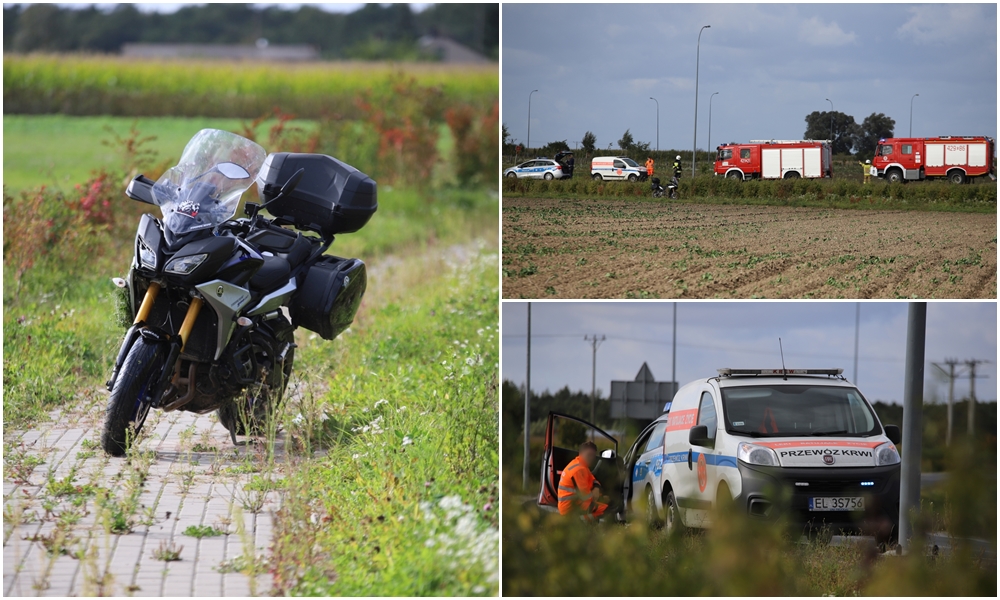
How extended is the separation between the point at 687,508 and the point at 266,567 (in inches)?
101

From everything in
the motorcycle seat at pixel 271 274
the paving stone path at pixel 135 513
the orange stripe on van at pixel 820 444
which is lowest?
the paving stone path at pixel 135 513

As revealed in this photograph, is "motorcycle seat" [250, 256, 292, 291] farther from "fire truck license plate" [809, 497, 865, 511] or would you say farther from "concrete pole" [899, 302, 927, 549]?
"concrete pole" [899, 302, 927, 549]

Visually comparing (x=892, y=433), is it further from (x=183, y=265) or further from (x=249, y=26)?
(x=249, y=26)

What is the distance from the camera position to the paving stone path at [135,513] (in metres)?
4.24

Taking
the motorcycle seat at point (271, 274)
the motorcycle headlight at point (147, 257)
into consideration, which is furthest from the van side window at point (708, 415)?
the motorcycle headlight at point (147, 257)

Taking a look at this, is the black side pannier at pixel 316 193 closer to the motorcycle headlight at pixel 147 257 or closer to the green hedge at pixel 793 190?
the motorcycle headlight at pixel 147 257

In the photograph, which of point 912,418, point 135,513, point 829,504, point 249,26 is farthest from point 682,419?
point 249,26

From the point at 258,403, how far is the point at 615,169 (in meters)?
3.97

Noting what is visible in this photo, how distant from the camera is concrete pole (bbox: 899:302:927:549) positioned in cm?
516

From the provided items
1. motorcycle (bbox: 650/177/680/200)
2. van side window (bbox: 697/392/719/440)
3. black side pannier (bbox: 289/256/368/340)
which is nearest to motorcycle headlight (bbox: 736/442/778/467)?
van side window (bbox: 697/392/719/440)

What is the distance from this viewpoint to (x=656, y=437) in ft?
23.2

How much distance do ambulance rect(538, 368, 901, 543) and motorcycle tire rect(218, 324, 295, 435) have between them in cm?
170

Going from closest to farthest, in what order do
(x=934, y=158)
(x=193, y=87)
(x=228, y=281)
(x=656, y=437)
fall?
(x=228, y=281)
(x=656, y=437)
(x=934, y=158)
(x=193, y=87)

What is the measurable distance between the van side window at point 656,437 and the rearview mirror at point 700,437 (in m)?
0.86
